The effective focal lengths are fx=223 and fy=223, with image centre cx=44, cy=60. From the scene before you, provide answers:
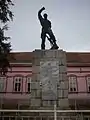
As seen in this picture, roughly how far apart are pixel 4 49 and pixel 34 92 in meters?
6.00

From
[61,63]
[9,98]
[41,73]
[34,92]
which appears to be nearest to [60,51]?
[61,63]

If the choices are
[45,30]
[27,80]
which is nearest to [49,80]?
[45,30]

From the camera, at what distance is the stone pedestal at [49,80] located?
30.6ft

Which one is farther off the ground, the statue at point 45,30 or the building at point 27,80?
the statue at point 45,30

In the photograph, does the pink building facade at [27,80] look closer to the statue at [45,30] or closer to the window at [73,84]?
the window at [73,84]

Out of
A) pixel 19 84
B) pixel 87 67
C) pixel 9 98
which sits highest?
pixel 87 67

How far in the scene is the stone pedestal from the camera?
9312 millimetres

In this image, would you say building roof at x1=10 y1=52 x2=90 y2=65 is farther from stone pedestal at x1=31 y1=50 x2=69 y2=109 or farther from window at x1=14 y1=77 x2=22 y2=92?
stone pedestal at x1=31 y1=50 x2=69 y2=109

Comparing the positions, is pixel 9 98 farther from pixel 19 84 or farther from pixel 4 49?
pixel 4 49

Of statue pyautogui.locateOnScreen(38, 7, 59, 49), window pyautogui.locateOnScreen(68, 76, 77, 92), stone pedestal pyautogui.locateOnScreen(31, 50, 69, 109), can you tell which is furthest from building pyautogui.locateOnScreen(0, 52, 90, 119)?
stone pedestal pyautogui.locateOnScreen(31, 50, 69, 109)

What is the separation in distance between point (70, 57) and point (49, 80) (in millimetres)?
17700

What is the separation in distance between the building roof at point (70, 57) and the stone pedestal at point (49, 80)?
14.8 m

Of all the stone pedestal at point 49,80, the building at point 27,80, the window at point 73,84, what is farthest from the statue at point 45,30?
the window at point 73,84

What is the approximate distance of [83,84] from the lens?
24719mm
